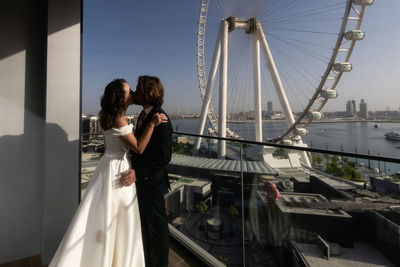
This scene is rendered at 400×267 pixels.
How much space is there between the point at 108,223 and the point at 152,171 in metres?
0.30

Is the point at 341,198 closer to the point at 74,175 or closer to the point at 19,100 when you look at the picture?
the point at 74,175

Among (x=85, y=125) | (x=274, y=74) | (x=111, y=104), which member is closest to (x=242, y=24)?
(x=274, y=74)

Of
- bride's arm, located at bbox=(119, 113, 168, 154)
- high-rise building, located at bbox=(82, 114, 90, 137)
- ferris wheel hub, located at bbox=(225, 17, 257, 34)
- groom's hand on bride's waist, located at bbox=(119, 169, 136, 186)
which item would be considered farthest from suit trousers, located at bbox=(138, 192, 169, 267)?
ferris wheel hub, located at bbox=(225, 17, 257, 34)

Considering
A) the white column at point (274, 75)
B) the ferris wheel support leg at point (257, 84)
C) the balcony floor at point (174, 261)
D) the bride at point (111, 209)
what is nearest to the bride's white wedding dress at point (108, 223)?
the bride at point (111, 209)

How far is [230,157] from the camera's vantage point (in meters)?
1.47

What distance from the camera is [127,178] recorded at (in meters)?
0.99

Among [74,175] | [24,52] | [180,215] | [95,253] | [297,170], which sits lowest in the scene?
[180,215]

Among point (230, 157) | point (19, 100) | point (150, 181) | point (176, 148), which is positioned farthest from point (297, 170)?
point (19, 100)

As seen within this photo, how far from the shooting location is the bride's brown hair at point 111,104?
0.98 metres

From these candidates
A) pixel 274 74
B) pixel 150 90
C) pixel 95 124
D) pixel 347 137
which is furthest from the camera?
pixel 347 137

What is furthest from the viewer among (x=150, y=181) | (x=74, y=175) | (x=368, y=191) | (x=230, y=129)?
(x=230, y=129)

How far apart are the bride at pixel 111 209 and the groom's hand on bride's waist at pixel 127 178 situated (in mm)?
13

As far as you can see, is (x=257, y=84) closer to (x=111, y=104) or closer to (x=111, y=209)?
(x=111, y=104)

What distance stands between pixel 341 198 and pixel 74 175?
65.6 inches
